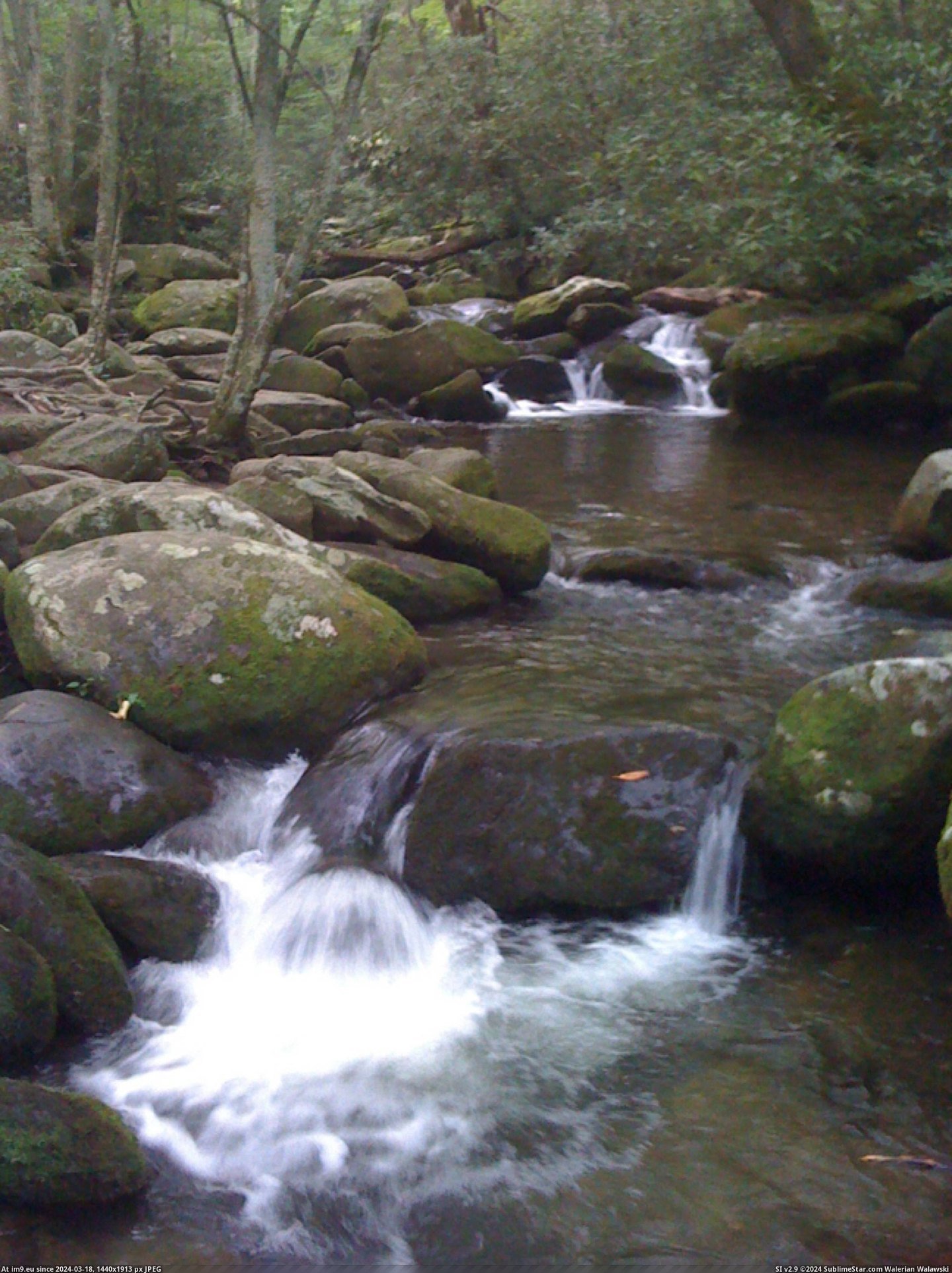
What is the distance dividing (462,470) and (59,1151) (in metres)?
7.07

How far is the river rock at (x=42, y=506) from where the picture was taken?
771cm

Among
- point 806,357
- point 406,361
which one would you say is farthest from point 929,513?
point 406,361

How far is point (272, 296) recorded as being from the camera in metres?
10.3

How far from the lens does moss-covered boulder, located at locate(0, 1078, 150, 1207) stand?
10.8ft

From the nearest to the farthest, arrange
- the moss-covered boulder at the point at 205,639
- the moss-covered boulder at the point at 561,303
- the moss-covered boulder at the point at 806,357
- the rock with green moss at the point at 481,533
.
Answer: the moss-covered boulder at the point at 205,639, the rock with green moss at the point at 481,533, the moss-covered boulder at the point at 806,357, the moss-covered boulder at the point at 561,303

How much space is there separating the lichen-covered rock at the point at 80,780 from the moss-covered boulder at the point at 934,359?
10.9m

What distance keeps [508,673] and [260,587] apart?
150cm

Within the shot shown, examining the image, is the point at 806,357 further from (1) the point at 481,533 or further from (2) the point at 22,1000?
(2) the point at 22,1000

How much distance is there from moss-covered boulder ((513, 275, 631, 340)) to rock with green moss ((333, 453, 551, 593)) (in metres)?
10.4

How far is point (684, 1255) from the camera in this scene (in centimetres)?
337

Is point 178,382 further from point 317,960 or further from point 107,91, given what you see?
point 317,960

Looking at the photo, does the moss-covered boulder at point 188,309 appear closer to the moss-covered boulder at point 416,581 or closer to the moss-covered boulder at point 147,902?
the moss-covered boulder at point 416,581

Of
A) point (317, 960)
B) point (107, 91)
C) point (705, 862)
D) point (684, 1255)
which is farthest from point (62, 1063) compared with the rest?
point (107, 91)

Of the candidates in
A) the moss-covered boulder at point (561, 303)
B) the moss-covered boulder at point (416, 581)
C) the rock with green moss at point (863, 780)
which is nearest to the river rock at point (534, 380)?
the moss-covered boulder at point (561, 303)
